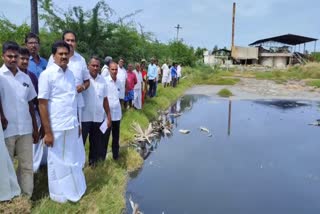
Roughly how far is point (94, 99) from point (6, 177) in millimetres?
2024

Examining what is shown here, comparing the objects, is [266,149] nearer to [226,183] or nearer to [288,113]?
[226,183]

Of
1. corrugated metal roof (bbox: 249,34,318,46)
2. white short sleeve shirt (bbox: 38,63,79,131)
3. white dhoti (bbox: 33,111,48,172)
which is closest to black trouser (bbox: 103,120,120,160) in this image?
white dhoti (bbox: 33,111,48,172)

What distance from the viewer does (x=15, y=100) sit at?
13.3 feet

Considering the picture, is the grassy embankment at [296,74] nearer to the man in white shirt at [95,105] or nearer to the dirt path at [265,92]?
the dirt path at [265,92]

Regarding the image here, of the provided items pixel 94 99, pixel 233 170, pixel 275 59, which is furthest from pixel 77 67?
pixel 275 59

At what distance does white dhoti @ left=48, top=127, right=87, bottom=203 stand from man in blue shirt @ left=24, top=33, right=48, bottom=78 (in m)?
1.08

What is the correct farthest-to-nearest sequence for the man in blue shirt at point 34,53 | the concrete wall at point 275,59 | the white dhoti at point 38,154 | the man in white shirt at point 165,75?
1. the concrete wall at point 275,59
2. the man in white shirt at point 165,75
3. the white dhoti at point 38,154
4. the man in blue shirt at point 34,53

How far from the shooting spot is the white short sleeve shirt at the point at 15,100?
4.00 m

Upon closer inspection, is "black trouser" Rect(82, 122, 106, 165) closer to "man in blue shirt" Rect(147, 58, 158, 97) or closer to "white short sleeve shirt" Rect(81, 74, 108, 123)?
"white short sleeve shirt" Rect(81, 74, 108, 123)

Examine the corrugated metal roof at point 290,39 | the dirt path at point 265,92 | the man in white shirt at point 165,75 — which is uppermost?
the corrugated metal roof at point 290,39

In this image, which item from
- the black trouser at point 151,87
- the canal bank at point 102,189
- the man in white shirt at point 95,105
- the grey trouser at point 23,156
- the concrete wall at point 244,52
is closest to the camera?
the grey trouser at point 23,156

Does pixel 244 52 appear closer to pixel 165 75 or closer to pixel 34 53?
pixel 165 75

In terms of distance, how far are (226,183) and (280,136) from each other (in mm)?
5015

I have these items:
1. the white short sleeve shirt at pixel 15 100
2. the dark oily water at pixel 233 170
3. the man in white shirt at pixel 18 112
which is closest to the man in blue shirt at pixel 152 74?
the dark oily water at pixel 233 170
